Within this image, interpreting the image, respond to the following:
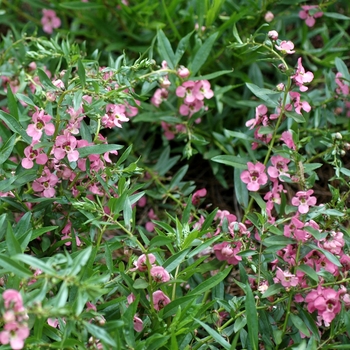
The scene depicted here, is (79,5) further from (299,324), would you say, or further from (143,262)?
(299,324)

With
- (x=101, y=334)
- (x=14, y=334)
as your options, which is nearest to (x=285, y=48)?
(x=101, y=334)

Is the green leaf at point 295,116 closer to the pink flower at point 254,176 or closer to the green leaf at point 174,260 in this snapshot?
the pink flower at point 254,176

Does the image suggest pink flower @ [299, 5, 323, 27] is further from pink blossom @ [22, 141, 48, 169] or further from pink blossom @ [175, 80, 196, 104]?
Result: pink blossom @ [22, 141, 48, 169]

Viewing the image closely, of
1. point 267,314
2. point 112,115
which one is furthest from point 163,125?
point 267,314

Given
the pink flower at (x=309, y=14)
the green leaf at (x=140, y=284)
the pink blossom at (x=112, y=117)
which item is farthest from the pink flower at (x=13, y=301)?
the pink flower at (x=309, y=14)

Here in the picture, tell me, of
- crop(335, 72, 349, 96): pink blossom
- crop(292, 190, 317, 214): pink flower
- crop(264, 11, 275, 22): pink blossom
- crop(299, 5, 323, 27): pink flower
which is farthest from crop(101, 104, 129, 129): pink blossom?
crop(299, 5, 323, 27): pink flower

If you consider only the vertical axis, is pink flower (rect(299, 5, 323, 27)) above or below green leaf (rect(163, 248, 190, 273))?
above
